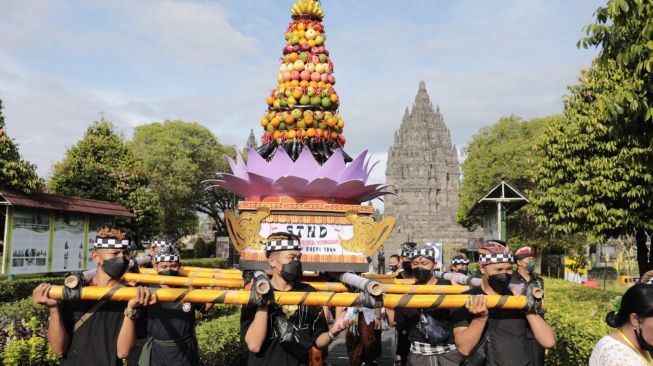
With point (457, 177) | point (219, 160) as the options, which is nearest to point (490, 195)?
point (219, 160)

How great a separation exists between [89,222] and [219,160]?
34115 millimetres

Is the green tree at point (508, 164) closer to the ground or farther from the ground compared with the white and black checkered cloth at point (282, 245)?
farther from the ground

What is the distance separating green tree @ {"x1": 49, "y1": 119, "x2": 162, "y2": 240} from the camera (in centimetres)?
2502

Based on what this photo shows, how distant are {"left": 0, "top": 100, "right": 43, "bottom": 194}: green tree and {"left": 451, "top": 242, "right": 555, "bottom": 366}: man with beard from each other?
13.8 meters

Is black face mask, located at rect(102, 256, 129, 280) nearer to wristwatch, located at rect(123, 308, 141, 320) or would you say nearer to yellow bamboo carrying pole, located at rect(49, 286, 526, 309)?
wristwatch, located at rect(123, 308, 141, 320)

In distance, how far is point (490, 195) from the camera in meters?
18.7

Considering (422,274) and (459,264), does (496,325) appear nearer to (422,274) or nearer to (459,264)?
(422,274)

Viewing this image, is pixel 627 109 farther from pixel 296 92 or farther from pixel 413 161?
pixel 413 161

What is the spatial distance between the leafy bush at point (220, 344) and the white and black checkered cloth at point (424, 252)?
3387mm

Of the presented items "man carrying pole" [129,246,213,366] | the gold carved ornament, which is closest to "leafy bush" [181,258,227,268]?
"man carrying pole" [129,246,213,366]

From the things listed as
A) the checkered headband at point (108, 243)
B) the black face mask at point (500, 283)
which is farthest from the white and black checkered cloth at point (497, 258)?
the checkered headband at point (108, 243)

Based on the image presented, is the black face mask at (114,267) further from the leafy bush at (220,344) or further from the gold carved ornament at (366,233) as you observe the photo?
the leafy bush at (220,344)

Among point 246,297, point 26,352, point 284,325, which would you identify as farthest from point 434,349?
point 26,352

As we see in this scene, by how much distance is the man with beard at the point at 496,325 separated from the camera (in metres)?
4.21
